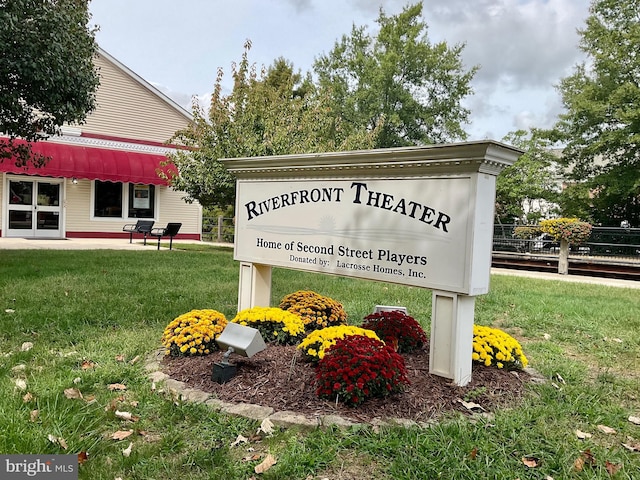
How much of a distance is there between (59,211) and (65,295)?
506 inches

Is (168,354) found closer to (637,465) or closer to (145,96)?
(637,465)

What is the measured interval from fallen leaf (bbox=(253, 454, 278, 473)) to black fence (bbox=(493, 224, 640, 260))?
11901mm

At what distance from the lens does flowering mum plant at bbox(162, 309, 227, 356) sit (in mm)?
3883

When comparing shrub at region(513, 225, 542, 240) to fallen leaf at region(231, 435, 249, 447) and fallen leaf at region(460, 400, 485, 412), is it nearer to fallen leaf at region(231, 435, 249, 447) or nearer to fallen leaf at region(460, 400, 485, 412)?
fallen leaf at region(460, 400, 485, 412)

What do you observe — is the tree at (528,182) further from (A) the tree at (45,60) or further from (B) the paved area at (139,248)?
(A) the tree at (45,60)

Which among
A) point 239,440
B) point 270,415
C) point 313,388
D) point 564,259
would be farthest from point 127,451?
point 564,259

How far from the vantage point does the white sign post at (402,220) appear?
323 cm

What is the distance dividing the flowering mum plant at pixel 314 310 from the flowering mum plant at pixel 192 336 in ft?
2.77

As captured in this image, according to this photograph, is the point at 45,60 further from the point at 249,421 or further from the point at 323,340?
the point at 249,421

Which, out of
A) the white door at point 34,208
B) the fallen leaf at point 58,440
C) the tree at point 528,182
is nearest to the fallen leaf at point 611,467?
the fallen leaf at point 58,440

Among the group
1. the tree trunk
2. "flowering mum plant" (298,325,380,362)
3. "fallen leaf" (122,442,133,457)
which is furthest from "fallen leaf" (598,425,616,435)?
the tree trunk

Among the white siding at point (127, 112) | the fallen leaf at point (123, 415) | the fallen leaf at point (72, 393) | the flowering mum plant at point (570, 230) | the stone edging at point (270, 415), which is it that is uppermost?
the white siding at point (127, 112)

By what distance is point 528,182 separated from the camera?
2227 cm

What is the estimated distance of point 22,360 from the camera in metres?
3.88
